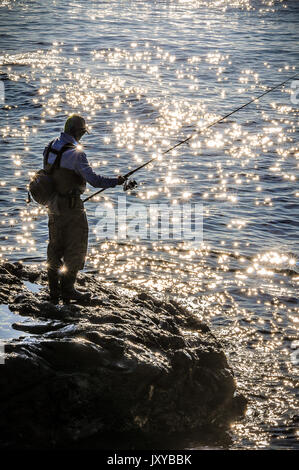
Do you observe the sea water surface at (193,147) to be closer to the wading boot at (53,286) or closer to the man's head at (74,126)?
the wading boot at (53,286)

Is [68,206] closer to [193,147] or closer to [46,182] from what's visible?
[46,182]

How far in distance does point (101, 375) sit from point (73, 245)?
1529 mm

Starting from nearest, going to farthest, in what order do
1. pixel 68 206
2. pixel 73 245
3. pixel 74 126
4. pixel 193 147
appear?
pixel 74 126
pixel 68 206
pixel 73 245
pixel 193 147

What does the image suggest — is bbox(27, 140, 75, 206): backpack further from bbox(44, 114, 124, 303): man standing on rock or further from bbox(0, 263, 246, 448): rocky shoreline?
bbox(0, 263, 246, 448): rocky shoreline

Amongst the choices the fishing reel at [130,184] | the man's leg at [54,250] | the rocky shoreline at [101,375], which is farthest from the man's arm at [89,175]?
the rocky shoreline at [101,375]

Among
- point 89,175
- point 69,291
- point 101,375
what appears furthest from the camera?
point 69,291

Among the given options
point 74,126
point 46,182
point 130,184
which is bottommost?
point 130,184

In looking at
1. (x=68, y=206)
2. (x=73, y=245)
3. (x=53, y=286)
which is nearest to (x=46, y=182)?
(x=68, y=206)

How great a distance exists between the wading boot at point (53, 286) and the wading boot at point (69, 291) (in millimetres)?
82

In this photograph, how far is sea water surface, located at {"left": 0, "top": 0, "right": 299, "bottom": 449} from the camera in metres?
9.96

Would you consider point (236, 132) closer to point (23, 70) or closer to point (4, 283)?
point (23, 70)

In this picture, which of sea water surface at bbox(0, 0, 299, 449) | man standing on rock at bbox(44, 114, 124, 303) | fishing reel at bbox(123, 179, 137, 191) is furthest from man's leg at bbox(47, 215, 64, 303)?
sea water surface at bbox(0, 0, 299, 449)

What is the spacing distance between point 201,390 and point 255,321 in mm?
2755

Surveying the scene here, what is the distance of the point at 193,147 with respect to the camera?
1797 centimetres
